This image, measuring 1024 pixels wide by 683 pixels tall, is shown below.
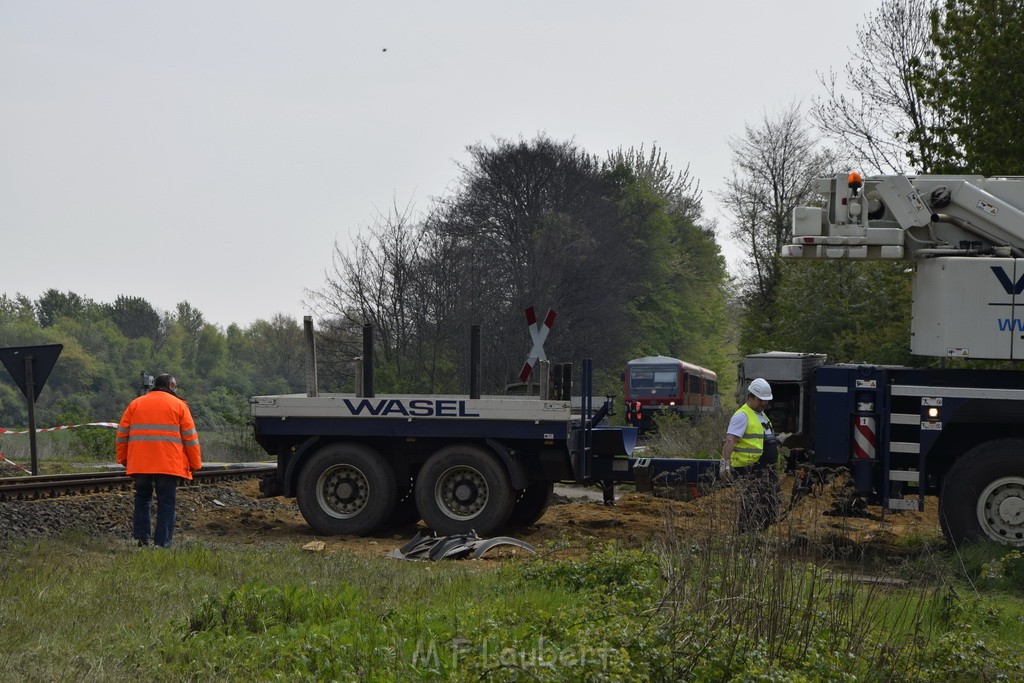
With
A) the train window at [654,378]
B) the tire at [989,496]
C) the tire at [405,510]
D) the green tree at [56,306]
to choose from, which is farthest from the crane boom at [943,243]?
the green tree at [56,306]

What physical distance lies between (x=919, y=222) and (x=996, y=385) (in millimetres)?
1732

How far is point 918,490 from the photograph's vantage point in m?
11.4

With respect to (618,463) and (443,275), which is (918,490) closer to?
(618,463)

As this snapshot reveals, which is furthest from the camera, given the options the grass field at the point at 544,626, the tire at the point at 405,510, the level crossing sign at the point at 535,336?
the level crossing sign at the point at 535,336

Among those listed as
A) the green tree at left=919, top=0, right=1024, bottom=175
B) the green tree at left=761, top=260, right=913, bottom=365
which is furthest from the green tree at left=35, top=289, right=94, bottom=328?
the green tree at left=919, top=0, right=1024, bottom=175

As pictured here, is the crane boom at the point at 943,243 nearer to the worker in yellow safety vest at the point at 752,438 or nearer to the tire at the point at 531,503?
the worker in yellow safety vest at the point at 752,438

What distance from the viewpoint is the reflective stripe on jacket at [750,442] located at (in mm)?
11547

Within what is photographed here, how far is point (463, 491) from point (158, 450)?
3257mm

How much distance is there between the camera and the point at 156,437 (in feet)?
37.6

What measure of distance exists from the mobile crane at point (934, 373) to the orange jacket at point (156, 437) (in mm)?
5682

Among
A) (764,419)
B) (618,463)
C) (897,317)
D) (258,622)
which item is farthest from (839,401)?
(897,317)

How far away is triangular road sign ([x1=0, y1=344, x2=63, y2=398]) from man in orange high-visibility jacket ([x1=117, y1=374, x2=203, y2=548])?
7955 mm

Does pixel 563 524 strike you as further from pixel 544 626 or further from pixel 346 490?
pixel 544 626

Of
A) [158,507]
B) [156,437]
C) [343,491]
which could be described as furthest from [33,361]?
[158,507]
